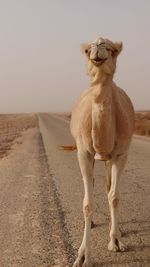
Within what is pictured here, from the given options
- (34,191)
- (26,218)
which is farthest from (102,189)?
(26,218)

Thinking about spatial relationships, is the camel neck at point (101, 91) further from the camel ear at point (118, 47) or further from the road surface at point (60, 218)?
the road surface at point (60, 218)

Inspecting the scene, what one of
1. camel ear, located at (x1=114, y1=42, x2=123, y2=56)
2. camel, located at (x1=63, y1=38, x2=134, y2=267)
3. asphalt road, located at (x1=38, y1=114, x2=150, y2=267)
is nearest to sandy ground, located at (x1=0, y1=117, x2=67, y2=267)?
asphalt road, located at (x1=38, y1=114, x2=150, y2=267)

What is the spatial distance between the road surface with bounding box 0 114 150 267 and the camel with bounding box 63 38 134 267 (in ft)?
0.91

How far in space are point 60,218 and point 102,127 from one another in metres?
2.61

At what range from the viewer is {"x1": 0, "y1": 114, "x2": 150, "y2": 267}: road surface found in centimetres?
563

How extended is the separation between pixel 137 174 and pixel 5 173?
3.59 meters

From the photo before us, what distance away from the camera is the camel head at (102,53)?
4.42 meters

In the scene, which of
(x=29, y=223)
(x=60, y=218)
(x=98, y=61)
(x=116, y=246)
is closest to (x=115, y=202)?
(x=116, y=246)

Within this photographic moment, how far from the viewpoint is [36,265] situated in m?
5.38

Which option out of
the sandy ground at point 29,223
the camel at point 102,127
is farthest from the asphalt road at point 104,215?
the camel at point 102,127

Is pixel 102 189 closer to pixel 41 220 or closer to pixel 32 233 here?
pixel 41 220

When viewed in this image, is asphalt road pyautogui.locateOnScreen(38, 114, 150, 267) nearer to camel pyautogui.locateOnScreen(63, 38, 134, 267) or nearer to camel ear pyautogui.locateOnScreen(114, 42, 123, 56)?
camel pyautogui.locateOnScreen(63, 38, 134, 267)

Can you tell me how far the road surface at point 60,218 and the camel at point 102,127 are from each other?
28 centimetres

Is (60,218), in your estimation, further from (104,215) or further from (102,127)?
(102,127)
